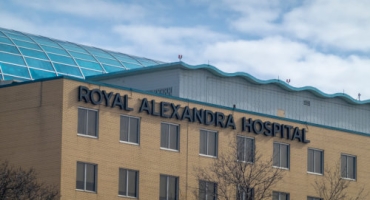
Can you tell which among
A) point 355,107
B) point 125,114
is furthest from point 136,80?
point 355,107

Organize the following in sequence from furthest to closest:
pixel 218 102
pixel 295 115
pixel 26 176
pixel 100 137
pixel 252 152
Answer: pixel 295 115, pixel 218 102, pixel 252 152, pixel 100 137, pixel 26 176

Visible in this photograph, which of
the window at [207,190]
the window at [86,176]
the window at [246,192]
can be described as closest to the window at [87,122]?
the window at [86,176]

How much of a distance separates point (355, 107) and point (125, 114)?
2383 centimetres

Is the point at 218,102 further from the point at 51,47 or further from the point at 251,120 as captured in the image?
the point at 51,47

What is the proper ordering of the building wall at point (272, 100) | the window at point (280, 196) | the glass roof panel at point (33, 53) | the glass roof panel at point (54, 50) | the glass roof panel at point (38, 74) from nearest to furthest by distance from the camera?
1. the window at point (280, 196)
2. the building wall at point (272, 100)
3. the glass roof panel at point (38, 74)
4. the glass roof panel at point (33, 53)
5. the glass roof panel at point (54, 50)

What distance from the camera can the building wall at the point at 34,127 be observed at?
53.2 metres

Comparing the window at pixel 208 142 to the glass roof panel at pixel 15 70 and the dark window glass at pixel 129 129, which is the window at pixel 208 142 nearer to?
the dark window glass at pixel 129 129

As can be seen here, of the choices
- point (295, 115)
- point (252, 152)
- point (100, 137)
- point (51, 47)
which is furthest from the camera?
point (51, 47)

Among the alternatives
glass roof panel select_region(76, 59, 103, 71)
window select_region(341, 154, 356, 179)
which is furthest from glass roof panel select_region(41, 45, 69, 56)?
window select_region(341, 154, 356, 179)

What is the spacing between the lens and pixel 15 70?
69.7m

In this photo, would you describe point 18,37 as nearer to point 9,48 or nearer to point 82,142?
point 9,48

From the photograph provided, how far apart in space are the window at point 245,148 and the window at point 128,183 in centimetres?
606

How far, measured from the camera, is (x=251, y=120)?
62.7 meters

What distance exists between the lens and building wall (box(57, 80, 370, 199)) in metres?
53.5
